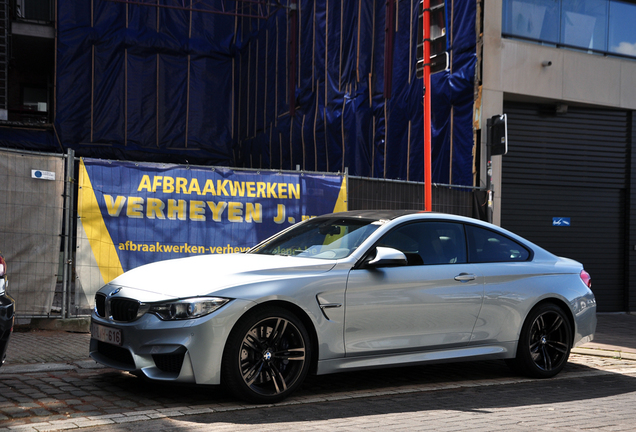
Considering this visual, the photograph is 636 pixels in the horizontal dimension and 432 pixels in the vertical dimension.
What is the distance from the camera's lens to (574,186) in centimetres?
1450

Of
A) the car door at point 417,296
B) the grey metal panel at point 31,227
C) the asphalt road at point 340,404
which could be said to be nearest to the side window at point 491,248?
the car door at point 417,296

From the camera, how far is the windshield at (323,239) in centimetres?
587

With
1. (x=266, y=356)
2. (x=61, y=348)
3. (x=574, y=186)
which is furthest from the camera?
(x=574, y=186)

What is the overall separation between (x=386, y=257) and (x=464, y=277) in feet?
3.32

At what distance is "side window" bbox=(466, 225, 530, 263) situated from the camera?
6453 mm

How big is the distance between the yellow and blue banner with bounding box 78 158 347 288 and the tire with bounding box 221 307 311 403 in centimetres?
415

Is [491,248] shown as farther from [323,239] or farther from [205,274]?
[205,274]

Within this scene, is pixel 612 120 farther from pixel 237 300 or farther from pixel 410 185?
pixel 237 300

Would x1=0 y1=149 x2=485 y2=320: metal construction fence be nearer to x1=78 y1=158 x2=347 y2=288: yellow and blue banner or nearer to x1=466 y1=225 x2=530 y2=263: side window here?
x1=78 y1=158 x2=347 y2=288: yellow and blue banner

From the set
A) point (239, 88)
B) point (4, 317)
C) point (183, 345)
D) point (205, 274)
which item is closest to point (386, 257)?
point (205, 274)

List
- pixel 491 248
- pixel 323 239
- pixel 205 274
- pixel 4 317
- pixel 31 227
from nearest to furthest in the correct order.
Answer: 1. pixel 4 317
2. pixel 205 274
3. pixel 323 239
4. pixel 491 248
5. pixel 31 227

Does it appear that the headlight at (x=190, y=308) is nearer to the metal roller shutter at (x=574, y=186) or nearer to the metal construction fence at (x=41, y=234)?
the metal construction fence at (x=41, y=234)

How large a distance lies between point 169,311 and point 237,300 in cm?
49

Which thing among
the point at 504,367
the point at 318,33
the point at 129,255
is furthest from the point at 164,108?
the point at 504,367
